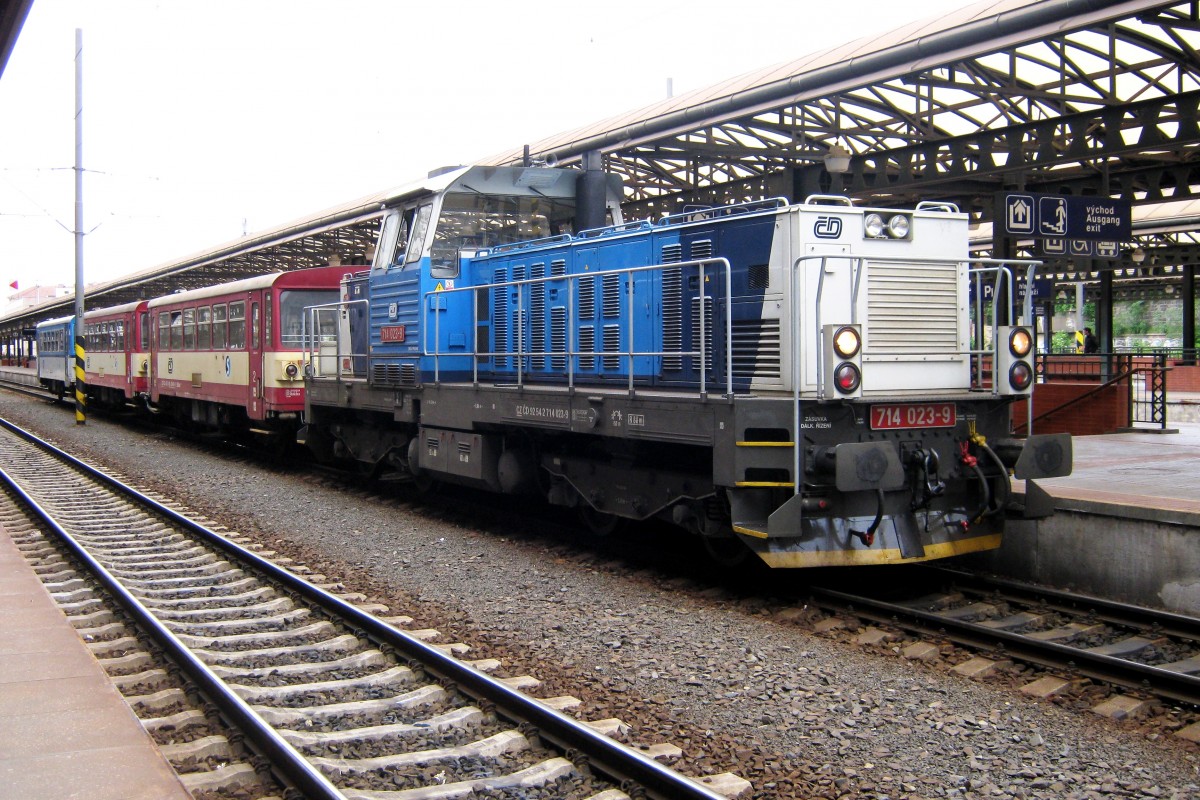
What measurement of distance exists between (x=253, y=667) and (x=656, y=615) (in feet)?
8.12

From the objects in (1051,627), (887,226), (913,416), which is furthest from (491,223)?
(1051,627)

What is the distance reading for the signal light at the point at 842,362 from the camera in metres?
6.21

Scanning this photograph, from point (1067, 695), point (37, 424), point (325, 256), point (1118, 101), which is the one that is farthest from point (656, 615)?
point (325, 256)

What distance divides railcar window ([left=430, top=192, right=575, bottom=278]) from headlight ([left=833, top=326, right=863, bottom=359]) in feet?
14.8

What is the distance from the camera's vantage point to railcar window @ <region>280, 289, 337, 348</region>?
15.5 meters

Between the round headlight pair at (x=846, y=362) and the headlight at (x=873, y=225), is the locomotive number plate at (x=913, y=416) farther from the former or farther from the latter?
the headlight at (x=873, y=225)

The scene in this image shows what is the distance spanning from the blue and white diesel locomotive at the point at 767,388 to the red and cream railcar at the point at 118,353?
16.2m

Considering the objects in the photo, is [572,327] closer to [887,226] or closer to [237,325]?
[887,226]

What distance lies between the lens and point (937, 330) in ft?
23.3

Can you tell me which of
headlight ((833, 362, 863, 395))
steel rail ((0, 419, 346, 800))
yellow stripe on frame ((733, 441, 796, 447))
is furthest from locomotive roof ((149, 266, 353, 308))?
headlight ((833, 362, 863, 395))

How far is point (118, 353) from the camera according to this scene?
24797 millimetres

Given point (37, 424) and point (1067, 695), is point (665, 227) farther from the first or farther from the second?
point (37, 424)

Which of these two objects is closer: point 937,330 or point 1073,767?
point 1073,767

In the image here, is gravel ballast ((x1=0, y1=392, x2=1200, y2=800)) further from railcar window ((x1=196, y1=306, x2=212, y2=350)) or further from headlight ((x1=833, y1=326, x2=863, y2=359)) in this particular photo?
railcar window ((x1=196, y1=306, x2=212, y2=350))
